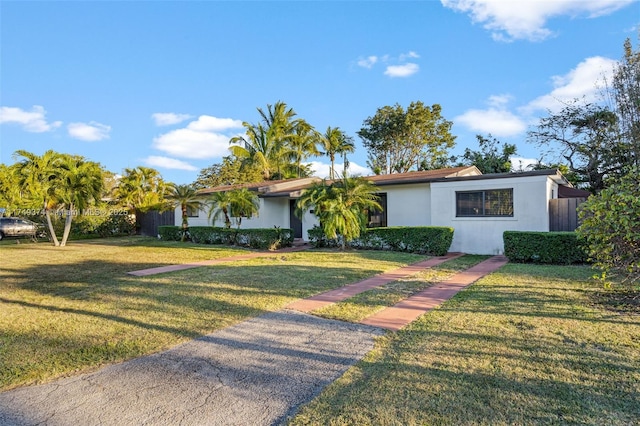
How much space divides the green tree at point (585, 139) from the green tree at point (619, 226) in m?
19.8

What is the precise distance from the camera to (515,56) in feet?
50.3

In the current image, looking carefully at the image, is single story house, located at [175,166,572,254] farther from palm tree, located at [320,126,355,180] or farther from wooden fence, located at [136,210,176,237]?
palm tree, located at [320,126,355,180]

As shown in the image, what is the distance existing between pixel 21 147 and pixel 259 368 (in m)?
25.0

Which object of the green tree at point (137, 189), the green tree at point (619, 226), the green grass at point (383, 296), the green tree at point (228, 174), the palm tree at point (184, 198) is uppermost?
the green tree at point (228, 174)

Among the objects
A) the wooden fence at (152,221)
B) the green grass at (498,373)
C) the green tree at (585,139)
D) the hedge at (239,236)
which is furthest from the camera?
the wooden fence at (152,221)

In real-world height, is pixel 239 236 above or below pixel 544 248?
above

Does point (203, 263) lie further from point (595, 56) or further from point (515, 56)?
point (595, 56)

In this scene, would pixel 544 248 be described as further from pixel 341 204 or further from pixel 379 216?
pixel 379 216

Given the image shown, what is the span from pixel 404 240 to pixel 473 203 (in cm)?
296

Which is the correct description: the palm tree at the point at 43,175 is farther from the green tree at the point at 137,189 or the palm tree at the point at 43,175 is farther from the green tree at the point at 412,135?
the green tree at the point at 412,135

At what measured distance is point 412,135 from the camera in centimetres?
3372

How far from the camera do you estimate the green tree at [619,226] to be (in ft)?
17.1

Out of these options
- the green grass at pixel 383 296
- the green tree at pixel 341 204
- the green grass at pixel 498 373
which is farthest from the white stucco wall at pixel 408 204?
the green grass at pixel 498 373

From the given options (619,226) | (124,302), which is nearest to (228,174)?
(124,302)
